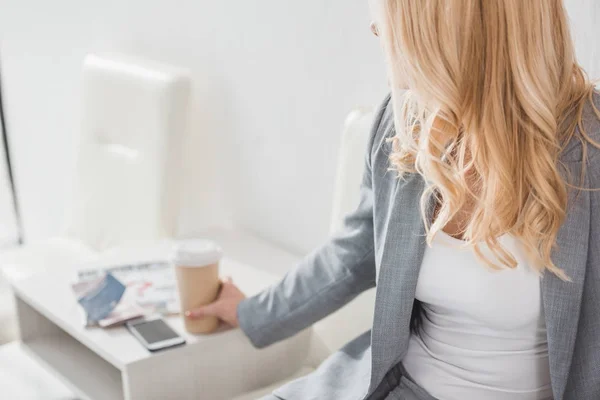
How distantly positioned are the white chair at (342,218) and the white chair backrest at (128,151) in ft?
1.87

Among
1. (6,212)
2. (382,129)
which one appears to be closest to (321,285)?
(382,129)

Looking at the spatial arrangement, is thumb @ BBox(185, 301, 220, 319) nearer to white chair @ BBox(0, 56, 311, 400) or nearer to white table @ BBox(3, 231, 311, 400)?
white table @ BBox(3, 231, 311, 400)

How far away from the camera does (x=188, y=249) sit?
4.43ft

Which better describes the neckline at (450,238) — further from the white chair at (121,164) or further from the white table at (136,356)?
the white chair at (121,164)

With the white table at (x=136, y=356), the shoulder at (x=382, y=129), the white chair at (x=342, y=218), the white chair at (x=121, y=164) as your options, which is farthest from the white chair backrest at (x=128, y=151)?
the shoulder at (x=382, y=129)

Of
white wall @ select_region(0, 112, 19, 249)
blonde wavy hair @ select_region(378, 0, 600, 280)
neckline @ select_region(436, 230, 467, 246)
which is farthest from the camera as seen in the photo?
white wall @ select_region(0, 112, 19, 249)

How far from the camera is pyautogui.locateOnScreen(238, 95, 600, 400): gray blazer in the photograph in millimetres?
1035

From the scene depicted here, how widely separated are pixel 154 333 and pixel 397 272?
1.64 ft

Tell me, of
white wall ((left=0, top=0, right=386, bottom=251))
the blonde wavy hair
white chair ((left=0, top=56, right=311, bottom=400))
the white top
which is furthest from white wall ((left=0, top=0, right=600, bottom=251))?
the white top

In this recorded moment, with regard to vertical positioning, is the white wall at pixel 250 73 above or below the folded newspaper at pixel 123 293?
above

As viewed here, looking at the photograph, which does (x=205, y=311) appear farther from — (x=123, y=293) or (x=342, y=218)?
(x=342, y=218)

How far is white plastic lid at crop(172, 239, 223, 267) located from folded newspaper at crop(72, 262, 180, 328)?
7.1 inches

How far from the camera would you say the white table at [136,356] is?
1380 mm

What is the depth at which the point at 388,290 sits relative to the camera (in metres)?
1.17
